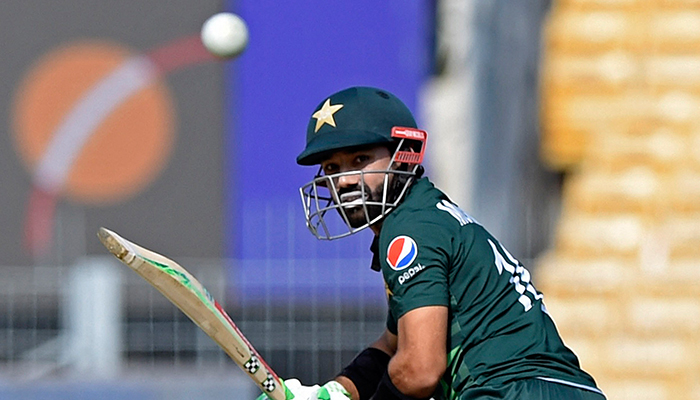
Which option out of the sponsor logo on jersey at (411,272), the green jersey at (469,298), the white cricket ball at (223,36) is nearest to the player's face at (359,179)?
the green jersey at (469,298)

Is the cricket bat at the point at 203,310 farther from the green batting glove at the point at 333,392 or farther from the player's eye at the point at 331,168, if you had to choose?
the player's eye at the point at 331,168

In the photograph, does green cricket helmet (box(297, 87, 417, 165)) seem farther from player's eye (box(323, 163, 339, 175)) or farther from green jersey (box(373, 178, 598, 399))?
green jersey (box(373, 178, 598, 399))

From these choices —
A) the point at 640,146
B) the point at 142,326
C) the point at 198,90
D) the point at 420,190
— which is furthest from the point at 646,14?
the point at 420,190

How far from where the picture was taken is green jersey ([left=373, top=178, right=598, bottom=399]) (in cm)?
268

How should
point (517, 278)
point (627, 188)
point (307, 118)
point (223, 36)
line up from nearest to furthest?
point (517, 278) < point (223, 36) < point (627, 188) < point (307, 118)

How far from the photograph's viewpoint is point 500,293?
9.03 feet

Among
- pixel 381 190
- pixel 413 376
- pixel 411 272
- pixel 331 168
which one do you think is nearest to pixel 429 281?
pixel 411 272

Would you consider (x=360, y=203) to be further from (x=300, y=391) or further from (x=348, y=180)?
(x=300, y=391)

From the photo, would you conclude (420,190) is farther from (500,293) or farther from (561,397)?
(561,397)

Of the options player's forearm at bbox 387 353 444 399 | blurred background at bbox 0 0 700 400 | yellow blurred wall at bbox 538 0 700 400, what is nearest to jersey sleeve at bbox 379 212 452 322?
player's forearm at bbox 387 353 444 399

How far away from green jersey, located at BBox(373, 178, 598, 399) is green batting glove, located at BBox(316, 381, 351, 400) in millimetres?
270

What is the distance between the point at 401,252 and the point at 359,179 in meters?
0.24

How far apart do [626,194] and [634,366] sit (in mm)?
1021

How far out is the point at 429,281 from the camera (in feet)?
8.72
